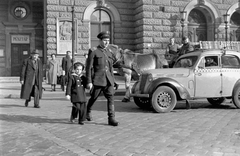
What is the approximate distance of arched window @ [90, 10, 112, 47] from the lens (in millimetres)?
20438

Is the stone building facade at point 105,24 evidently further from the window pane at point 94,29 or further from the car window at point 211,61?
the car window at point 211,61

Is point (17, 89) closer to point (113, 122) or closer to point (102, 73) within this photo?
point (102, 73)

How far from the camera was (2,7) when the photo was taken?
2312 centimetres

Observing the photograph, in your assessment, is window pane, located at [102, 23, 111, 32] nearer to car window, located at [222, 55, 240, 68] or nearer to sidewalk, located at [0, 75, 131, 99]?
sidewalk, located at [0, 75, 131, 99]

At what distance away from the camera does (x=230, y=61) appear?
852cm

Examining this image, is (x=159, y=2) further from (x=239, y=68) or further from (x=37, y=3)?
(x=239, y=68)

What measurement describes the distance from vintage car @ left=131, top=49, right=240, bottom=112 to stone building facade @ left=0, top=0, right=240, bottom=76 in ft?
→ 33.3

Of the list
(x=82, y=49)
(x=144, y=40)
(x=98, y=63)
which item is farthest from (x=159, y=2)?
(x=98, y=63)

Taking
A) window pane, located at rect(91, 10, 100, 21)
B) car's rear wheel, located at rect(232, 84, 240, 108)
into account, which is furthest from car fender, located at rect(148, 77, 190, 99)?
window pane, located at rect(91, 10, 100, 21)

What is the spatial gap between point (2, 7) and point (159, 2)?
12.1 metres

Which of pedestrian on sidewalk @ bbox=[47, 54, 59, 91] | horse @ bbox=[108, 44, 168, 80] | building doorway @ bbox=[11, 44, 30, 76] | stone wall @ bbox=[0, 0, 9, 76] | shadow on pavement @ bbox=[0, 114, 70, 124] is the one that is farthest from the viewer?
building doorway @ bbox=[11, 44, 30, 76]

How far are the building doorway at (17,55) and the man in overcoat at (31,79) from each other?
47.2 ft

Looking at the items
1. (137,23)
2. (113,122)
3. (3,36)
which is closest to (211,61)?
(113,122)

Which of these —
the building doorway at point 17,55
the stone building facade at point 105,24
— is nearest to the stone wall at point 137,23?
the stone building facade at point 105,24
